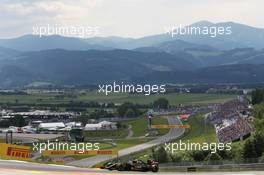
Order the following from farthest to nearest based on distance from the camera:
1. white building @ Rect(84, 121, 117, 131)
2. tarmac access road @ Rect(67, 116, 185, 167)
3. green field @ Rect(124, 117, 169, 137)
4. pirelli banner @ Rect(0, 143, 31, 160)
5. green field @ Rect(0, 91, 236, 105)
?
green field @ Rect(0, 91, 236, 105), green field @ Rect(124, 117, 169, 137), white building @ Rect(84, 121, 117, 131), tarmac access road @ Rect(67, 116, 185, 167), pirelli banner @ Rect(0, 143, 31, 160)

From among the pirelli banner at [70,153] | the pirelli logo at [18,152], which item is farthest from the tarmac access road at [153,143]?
the pirelli logo at [18,152]

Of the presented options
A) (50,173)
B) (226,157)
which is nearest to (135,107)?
(226,157)

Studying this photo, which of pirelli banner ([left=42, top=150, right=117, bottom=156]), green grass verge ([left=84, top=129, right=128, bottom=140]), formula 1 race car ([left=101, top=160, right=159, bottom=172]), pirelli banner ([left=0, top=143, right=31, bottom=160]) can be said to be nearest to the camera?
formula 1 race car ([left=101, top=160, right=159, bottom=172])

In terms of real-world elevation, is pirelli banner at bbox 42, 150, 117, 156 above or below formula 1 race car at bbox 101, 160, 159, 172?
below

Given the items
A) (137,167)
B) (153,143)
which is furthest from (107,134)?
(137,167)

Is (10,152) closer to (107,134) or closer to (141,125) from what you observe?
(107,134)

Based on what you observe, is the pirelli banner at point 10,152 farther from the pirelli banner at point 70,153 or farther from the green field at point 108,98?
the green field at point 108,98

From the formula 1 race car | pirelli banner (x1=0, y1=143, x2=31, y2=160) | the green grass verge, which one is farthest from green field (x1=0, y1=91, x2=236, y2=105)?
the formula 1 race car

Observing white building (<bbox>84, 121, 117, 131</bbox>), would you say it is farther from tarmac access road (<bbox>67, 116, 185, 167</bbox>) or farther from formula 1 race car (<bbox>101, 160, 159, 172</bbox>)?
formula 1 race car (<bbox>101, 160, 159, 172</bbox>)
